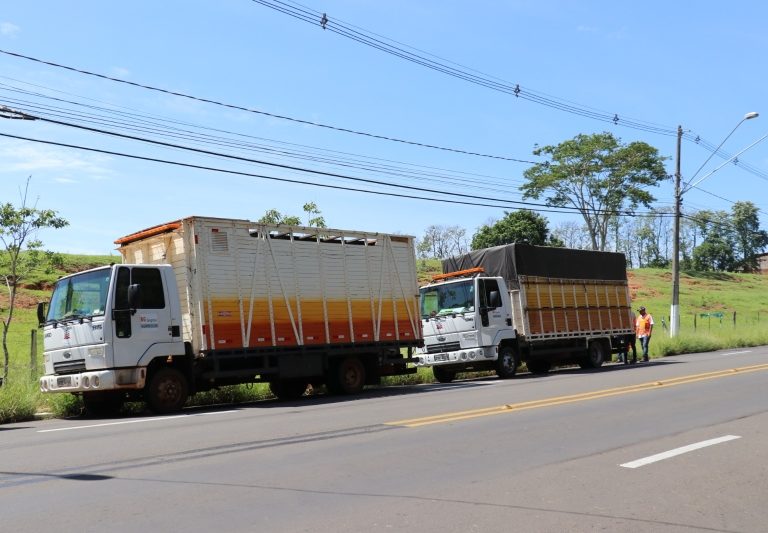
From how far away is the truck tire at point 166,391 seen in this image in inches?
531

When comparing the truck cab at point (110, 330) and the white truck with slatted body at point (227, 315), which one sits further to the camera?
the white truck with slatted body at point (227, 315)

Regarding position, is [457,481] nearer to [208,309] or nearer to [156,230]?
[208,309]

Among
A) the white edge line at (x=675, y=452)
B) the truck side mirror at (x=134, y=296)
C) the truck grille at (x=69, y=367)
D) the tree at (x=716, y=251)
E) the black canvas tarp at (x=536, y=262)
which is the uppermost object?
the tree at (x=716, y=251)

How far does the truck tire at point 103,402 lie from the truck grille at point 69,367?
21.3 inches

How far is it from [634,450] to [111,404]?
31.5ft

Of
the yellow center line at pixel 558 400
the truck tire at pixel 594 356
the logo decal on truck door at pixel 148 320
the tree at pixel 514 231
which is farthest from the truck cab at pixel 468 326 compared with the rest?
the tree at pixel 514 231

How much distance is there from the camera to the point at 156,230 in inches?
586

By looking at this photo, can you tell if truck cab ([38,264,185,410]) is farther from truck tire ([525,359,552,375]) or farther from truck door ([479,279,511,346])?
truck tire ([525,359,552,375])

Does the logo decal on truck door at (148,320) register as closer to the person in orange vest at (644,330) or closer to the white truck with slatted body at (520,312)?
the white truck with slatted body at (520,312)

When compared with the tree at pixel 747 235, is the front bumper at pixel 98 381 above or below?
below

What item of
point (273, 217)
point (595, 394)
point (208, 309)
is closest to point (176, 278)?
point (208, 309)

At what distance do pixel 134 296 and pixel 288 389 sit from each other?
16.3ft

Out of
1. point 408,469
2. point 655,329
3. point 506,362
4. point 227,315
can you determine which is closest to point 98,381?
point 227,315

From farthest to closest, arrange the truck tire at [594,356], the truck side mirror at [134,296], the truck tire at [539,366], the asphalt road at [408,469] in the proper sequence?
the truck tire at [594,356] → the truck tire at [539,366] → the truck side mirror at [134,296] → the asphalt road at [408,469]
